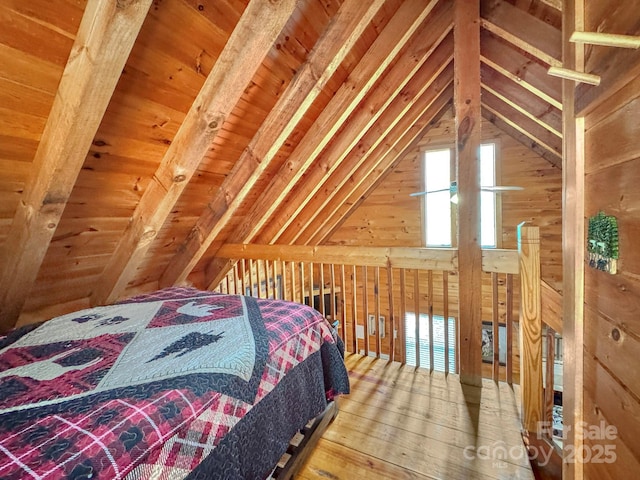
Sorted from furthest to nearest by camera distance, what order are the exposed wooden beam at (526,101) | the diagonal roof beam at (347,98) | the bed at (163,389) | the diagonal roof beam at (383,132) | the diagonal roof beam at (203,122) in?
1. the diagonal roof beam at (383,132)
2. the exposed wooden beam at (526,101)
3. the diagonal roof beam at (347,98)
4. the diagonal roof beam at (203,122)
5. the bed at (163,389)

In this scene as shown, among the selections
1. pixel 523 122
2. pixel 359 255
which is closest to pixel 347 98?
pixel 359 255

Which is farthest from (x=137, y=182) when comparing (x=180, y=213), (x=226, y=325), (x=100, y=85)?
(x=226, y=325)

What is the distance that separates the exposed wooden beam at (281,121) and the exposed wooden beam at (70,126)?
0.95 meters

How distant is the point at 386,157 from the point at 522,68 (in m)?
1.97

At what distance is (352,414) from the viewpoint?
1.85 meters

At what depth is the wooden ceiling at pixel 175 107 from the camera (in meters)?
1.10

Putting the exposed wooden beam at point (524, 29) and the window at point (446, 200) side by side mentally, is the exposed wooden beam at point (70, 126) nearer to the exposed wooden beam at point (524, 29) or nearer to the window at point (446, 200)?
the exposed wooden beam at point (524, 29)

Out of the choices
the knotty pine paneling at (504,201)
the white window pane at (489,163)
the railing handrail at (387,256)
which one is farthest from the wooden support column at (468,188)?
the white window pane at (489,163)

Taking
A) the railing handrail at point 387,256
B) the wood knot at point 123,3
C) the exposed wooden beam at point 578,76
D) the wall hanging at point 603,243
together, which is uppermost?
the wood knot at point 123,3

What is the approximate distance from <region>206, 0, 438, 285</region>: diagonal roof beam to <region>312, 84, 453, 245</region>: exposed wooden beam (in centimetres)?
128

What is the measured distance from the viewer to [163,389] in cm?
87

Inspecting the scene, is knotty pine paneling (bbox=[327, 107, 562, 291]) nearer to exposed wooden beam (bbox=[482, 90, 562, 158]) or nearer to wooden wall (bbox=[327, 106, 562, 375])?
wooden wall (bbox=[327, 106, 562, 375])

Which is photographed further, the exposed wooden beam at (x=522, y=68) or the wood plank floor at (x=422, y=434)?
the exposed wooden beam at (x=522, y=68)

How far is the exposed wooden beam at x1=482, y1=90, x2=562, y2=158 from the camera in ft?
10.2
